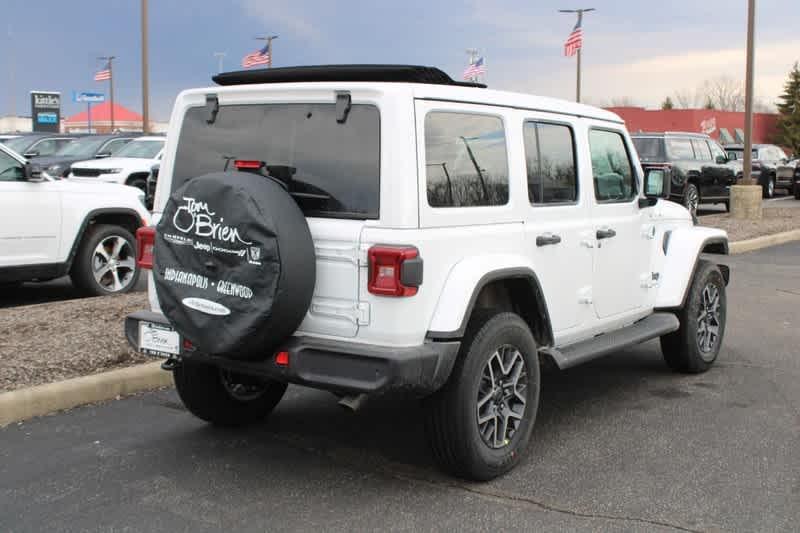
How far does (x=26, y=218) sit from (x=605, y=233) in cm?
563

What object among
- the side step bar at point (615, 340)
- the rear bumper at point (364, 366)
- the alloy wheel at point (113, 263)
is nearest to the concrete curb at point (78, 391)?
the rear bumper at point (364, 366)

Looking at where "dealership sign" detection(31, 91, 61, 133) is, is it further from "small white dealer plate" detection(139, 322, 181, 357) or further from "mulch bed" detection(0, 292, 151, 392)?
"small white dealer plate" detection(139, 322, 181, 357)

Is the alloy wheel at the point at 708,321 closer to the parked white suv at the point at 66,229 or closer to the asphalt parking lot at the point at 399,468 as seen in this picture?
the asphalt parking lot at the point at 399,468

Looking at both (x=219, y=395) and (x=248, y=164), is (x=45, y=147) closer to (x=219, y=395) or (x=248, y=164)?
(x=219, y=395)

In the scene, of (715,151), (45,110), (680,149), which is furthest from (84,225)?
(45,110)

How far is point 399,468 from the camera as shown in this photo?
15.2 ft

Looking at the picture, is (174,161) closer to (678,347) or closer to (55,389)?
(55,389)

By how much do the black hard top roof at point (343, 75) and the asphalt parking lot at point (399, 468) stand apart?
197cm

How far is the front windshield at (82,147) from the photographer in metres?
22.4

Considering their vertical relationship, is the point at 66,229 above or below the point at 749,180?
below

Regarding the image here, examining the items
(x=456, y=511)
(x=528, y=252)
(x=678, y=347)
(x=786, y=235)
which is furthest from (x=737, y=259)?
(x=456, y=511)

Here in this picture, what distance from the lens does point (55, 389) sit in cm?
554

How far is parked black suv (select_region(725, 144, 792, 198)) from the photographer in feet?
95.9

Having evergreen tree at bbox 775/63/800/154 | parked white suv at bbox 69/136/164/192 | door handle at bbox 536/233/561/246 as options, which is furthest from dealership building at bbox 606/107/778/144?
door handle at bbox 536/233/561/246
